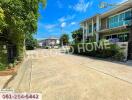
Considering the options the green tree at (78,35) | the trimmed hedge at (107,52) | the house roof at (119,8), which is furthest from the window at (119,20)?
the green tree at (78,35)

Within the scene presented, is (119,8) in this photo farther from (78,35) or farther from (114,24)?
(78,35)

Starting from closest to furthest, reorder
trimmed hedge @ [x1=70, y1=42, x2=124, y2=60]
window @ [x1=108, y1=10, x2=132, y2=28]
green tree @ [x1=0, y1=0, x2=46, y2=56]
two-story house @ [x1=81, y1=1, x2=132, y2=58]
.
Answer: green tree @ [x1=0, y1=0, x2=46, y2=56], trimmed hedge @ [x1=70, y1=42, x2=124, y2=60], two-story house @ [x1=81, y1=1, x2=132, y2=58], window @ [x1=108, y1=10, x2=132, y2=28]

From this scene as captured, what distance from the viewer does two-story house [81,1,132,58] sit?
2123 centimetres

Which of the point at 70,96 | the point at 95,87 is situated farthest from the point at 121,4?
the point at 70,96

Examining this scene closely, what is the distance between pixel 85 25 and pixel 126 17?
45.6ft

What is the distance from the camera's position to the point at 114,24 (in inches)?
972

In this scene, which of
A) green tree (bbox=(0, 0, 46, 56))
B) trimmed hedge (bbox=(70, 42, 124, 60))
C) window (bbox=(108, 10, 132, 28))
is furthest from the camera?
window (bbox=(108, 10, 132, 28))

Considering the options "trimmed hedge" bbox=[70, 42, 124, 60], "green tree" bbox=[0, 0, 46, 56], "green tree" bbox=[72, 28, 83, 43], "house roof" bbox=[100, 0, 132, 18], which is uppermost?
"house roof" bbox=[100, 0, 132, 18]

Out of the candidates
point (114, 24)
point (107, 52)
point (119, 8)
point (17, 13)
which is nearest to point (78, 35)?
point (114, 24)

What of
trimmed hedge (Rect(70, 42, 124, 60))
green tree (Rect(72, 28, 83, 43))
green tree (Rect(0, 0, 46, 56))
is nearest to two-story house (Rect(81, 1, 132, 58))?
trimmed hedge (Rect(70, 42, 124, 60))

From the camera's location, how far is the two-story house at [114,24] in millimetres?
21234

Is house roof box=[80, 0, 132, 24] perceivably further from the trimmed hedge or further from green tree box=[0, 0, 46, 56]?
green tree box=[0, 0, 46, 56]

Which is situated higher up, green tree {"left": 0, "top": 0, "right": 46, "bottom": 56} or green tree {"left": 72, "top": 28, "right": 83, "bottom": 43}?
green tree {"left": 72, "top": 28, "right": 83, "bottom": 43}

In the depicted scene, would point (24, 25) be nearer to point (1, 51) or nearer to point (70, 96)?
point (1, 51)
